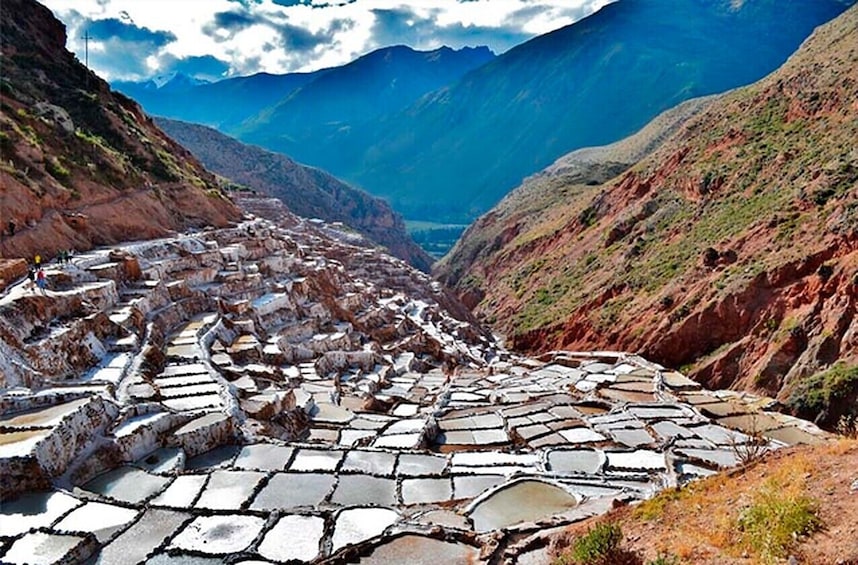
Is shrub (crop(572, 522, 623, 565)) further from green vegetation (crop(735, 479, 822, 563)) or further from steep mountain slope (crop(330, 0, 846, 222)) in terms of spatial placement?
steep mountain slope (crop(330, 0, 846, 222))

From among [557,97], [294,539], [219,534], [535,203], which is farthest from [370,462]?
[557,97]

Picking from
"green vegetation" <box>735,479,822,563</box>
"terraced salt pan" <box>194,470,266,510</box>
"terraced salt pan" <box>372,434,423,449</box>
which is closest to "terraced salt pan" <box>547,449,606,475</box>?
"terraced salt pan" <box>372,434,423,449</box>

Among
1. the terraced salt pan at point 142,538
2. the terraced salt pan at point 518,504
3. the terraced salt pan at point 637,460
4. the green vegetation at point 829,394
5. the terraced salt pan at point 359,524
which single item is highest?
the terraced salt pan at point 142,538

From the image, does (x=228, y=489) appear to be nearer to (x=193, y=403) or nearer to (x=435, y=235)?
(x=193, y=403)

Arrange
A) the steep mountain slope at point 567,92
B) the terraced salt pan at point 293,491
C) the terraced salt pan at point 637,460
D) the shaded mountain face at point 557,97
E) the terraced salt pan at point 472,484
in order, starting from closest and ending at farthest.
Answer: the terraced salt pan at point 293,491 < the terraced salt pan at point 472,484 < the terraced salt pan at point 637,460 < the steep mountain slope at point 567,92 < the shaded mountain face at point 557,97

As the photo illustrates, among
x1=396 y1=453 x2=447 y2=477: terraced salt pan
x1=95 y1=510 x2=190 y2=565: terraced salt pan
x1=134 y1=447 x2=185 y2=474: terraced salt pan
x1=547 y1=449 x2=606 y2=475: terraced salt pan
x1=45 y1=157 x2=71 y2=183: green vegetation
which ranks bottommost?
x1=547 y1=449 x2=606 y2=475: terraced salt pan

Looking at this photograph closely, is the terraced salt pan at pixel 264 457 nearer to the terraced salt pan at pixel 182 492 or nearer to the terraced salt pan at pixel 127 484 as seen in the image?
the terraced salt pan at pixel 182 492

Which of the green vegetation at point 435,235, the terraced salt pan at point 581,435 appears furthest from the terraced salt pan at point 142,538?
the green vegetation at point 435,235
